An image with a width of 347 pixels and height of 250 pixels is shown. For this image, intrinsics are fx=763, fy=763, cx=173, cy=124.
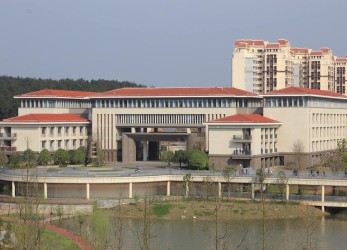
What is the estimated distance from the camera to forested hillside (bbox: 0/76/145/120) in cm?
6919

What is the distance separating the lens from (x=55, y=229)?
28.0 m

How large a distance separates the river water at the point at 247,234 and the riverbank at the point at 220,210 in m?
0.66

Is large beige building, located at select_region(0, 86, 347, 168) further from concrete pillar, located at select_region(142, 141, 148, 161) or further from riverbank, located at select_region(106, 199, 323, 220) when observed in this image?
riverbank, located at select_region(106, 199, 323, 220)

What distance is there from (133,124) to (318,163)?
12.1m

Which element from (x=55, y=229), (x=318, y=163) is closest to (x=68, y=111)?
(x=318, y=163)

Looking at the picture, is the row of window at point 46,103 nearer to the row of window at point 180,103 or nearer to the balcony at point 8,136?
the row of window at point 180,103

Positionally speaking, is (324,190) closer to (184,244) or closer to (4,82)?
(184,244)

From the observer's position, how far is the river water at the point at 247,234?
27.0 meters

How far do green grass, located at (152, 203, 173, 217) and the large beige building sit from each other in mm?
9612

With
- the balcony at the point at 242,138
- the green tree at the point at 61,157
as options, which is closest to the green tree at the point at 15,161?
the green tree at the point at 61,157

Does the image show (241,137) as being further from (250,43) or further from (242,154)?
(250,43)

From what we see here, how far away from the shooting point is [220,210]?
33.7 meters

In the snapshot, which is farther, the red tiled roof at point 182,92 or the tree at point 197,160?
the red tiled roof at point 182,92

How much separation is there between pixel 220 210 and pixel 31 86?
160 ft
